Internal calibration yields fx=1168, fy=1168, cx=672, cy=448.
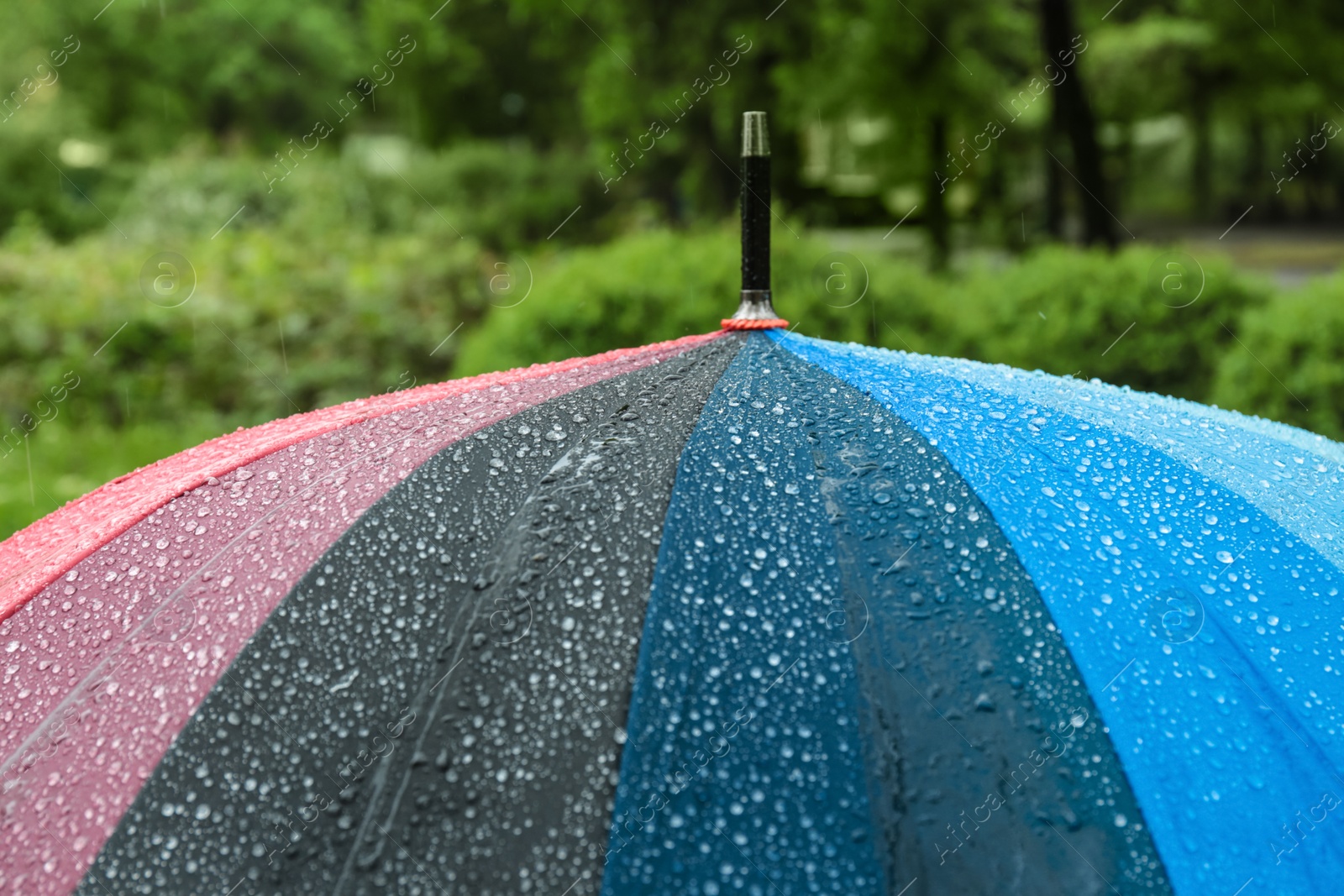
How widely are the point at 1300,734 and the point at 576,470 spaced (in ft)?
2.88

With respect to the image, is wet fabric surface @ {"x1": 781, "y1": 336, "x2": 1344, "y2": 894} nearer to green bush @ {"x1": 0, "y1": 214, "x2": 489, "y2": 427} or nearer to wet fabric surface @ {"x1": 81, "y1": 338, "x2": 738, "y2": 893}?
wet fabric surface @ {"x1": 81, "y1": 338, "x2": 738, "y2": 893}

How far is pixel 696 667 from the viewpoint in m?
1.24

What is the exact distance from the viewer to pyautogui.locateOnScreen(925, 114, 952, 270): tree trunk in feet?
48.2

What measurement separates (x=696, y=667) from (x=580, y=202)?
57.1 ft

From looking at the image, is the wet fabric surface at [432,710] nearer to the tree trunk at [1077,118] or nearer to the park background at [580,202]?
the park background at [580,202]

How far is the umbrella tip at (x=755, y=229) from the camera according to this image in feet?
6.26

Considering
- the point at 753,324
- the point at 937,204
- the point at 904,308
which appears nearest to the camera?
the point at 753,324

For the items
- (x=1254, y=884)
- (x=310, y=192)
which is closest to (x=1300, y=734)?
(x=1254, y=884)

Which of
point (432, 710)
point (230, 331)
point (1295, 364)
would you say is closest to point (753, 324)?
point (432, 710)

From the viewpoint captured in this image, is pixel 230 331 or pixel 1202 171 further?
pixel 1202 171

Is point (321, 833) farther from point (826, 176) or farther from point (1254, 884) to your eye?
point (826, 176)

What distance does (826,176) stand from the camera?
66.6 ft

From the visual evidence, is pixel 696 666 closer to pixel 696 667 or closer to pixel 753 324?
pixel 696 667

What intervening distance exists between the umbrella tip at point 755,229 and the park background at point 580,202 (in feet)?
13.3
